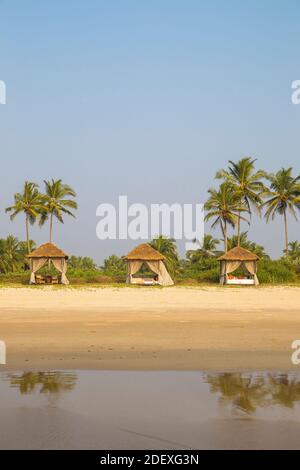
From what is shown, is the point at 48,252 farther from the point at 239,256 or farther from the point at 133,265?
the point at 239,256

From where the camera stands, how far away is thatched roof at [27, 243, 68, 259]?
44.4 m

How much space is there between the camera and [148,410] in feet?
24.0

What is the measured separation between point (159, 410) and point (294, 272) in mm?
42103

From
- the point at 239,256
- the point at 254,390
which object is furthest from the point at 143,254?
the point at 254,390

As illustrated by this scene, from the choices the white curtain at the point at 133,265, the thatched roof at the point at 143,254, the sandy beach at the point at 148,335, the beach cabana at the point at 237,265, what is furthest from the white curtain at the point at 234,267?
the sandy beach at the point at 148,335

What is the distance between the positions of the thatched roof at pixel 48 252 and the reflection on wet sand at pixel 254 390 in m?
35.8

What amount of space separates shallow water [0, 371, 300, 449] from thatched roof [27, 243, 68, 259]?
35.1 metres

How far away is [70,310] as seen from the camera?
22.5m

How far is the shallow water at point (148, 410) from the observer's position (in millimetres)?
5996

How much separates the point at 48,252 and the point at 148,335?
102 ft

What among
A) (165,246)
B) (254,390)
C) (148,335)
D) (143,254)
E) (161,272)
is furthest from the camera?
(165,246)

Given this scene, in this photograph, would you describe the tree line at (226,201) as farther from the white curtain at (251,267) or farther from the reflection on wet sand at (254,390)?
the reflection on wet sand at (254,390)

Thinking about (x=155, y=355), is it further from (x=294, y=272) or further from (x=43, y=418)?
(x=294, y=272)
